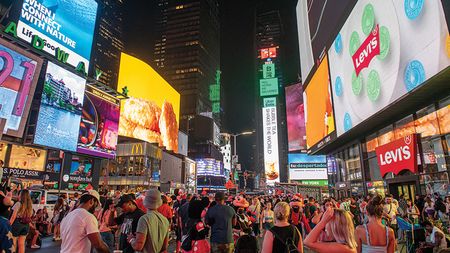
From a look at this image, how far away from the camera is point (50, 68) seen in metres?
26.4

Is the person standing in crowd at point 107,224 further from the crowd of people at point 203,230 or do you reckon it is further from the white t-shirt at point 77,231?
the white t-shirt at point 77,231

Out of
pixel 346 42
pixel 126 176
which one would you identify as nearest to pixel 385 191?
A: pixel 346 42

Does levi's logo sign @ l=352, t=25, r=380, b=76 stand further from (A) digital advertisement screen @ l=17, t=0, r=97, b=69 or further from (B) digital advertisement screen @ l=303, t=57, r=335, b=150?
(A) digital advertisement screen @ l=17, t=0, r=97, b=69

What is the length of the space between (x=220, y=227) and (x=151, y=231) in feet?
8.24

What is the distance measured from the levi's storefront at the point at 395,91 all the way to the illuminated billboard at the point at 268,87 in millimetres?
72566

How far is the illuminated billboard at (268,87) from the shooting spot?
96.7 m

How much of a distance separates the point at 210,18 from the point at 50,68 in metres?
154

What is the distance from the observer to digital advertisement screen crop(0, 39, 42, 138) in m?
21.5

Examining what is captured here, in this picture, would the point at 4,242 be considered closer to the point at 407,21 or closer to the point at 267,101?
the point at 407,21

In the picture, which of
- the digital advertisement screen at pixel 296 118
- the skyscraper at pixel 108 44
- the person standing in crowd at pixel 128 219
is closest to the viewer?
the person standing in crowd at pixel 128 219

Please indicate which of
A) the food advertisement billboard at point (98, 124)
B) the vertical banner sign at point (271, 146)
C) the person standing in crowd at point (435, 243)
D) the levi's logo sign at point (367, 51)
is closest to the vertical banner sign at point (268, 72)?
the vertical banner sign at point (271, 146)

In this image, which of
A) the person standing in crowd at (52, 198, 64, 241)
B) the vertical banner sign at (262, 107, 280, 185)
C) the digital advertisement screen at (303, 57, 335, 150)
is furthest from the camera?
the vertical banner sign at (262, 107, 280, 185)

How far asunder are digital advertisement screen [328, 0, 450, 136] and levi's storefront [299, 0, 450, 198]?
0.12 feet

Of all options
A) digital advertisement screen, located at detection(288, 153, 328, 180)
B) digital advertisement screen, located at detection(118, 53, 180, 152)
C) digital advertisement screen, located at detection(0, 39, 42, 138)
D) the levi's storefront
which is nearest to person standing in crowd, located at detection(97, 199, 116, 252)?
the levi's storefront
